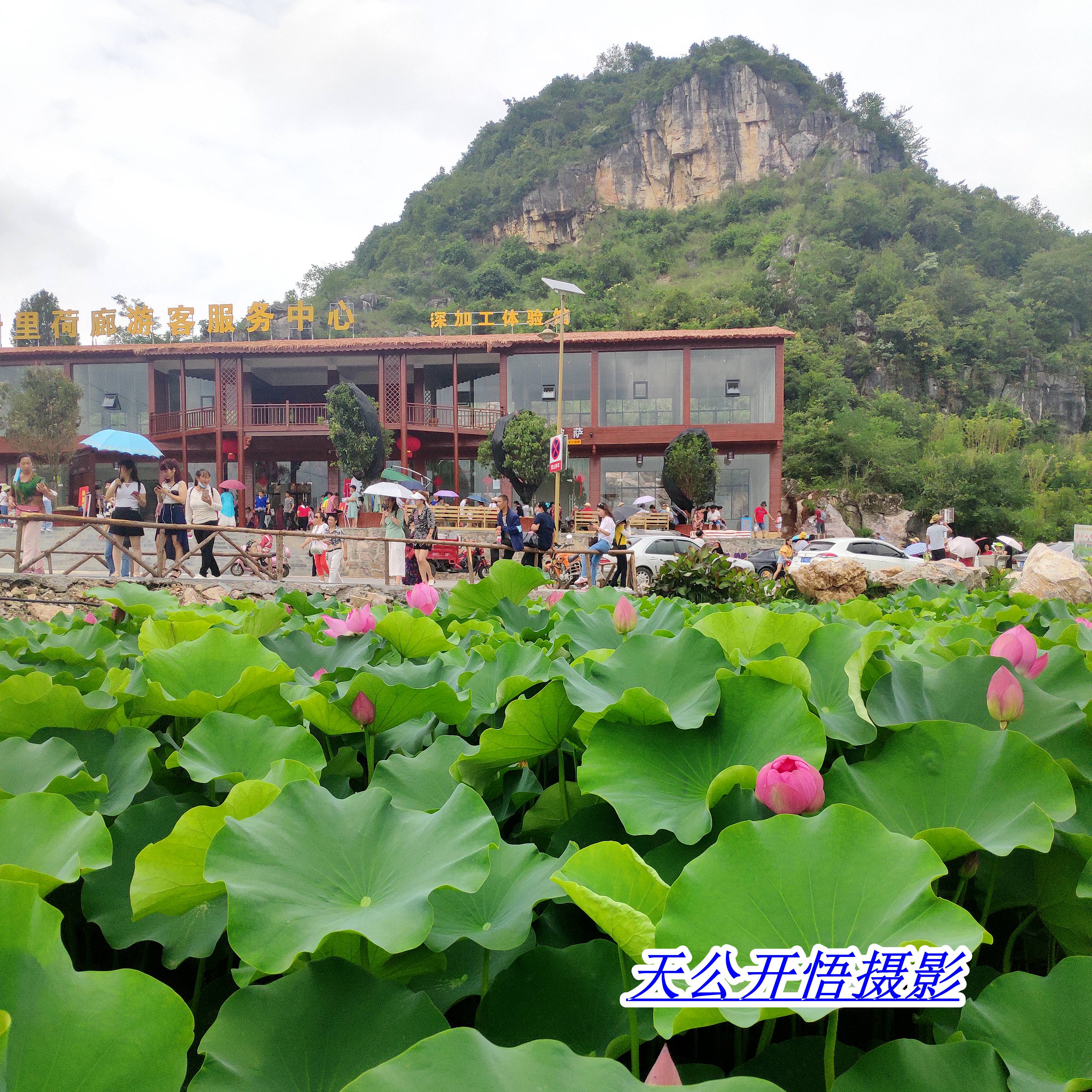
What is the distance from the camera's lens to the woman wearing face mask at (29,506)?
346 inches

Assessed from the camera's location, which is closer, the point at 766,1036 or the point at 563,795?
the point at 766,1036

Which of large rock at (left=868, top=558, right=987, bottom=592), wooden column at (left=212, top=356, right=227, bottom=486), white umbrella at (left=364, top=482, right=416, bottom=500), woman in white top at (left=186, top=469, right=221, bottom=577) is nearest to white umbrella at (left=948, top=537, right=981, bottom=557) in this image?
large rock at (left=868, top=558, right=987, bottom=592)

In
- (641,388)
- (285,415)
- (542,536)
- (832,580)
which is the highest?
(641,388)

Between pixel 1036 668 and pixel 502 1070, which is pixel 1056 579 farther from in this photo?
pixel 502 1070

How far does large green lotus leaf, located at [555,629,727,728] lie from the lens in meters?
0.73

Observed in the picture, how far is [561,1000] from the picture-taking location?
0.50m

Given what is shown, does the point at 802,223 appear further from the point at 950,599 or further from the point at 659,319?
the point at 950,599

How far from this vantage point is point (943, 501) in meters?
27.3

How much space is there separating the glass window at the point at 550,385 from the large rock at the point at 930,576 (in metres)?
16.1

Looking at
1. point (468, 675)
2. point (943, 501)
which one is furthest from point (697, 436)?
Result: point (468, 675)

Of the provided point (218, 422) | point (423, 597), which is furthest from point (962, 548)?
point (218, 422)

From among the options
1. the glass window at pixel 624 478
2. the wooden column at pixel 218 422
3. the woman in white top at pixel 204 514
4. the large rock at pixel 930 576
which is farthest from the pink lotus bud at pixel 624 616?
the wooden column at pixel 218 422

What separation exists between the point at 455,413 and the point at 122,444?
12.4 m

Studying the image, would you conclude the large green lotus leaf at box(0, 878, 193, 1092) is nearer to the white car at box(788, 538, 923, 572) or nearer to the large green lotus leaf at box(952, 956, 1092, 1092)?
the large green lotus leaf at box(952, 956, 1092, 1092)
